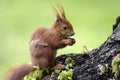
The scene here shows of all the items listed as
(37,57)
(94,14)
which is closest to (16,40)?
Result: (94,14)

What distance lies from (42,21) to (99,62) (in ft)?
20.9

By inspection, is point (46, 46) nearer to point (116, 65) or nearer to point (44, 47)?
point (44, 47)

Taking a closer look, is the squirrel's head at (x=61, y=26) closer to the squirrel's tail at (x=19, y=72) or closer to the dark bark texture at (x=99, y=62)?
the squirrel's tail at (x=19, y=72)

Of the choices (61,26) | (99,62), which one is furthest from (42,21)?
(99,62)

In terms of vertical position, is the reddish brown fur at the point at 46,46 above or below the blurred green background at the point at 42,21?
below

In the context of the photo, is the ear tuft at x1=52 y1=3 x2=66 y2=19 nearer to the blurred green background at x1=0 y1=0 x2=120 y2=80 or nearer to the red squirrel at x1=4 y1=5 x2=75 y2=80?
the red squirrel at x1=4 y1=5 x2=75 y2=80

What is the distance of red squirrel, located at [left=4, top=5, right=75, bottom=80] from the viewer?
5387 millimetres

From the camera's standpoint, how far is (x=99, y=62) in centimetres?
488

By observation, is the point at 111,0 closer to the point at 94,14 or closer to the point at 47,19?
the point at 94,14

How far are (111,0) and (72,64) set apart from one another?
698cm

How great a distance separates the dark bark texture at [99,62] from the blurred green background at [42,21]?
162 inches

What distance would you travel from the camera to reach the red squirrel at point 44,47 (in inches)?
212

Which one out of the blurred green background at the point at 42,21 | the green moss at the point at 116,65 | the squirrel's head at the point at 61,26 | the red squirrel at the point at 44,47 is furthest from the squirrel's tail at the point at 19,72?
the blurred green background at the point at 42,21

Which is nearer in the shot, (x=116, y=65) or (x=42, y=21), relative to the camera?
(x=116, y=65)
